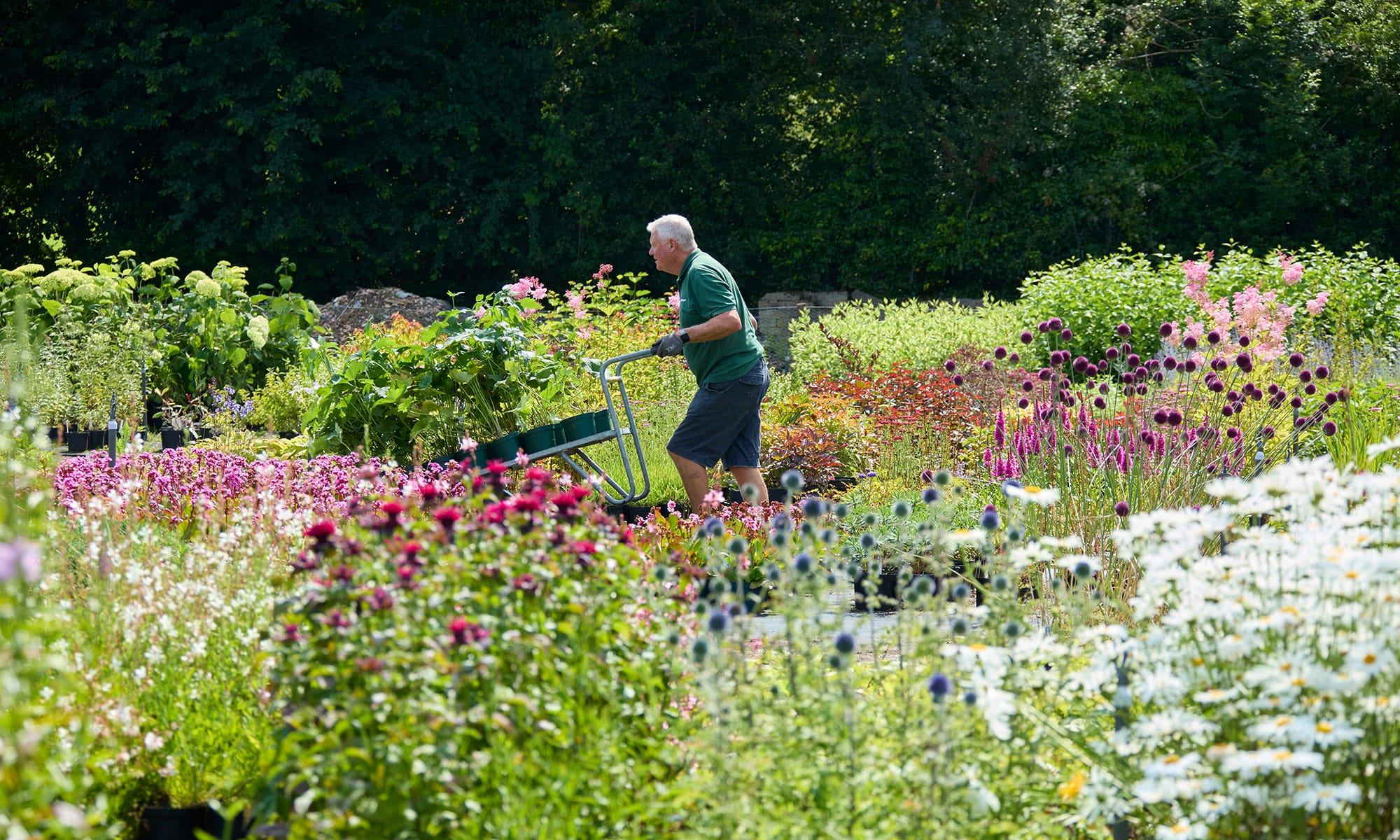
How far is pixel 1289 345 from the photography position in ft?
27.6

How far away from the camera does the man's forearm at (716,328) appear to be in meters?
5.29

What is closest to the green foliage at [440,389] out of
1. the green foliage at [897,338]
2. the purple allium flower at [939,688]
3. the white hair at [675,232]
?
the white hair at [675,232]

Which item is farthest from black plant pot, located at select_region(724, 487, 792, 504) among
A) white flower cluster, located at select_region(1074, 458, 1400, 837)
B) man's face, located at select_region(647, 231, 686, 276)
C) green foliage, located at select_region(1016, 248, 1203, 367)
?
white flower cluster, located at select_region(1074, 458, 1400, 837)

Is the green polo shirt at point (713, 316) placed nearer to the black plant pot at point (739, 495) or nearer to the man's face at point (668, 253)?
the man's face at point (668, 253)

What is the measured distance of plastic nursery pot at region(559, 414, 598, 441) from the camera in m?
5.45

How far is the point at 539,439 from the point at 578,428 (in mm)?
180

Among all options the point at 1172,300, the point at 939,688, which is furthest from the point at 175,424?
the point at 939,688

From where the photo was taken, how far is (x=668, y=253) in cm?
561

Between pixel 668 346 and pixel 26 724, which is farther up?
pixel 668 346

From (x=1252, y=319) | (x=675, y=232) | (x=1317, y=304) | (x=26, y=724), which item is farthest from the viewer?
(x=1317, y=304)

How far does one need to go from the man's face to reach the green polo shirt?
0.12 ft

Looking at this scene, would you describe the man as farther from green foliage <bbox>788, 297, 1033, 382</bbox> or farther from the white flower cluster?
green foliage <bbox>788, 297, 1033, 382</bbox>

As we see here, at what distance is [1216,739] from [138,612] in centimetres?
242

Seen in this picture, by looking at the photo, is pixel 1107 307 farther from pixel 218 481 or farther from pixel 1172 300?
pixel 218 481
